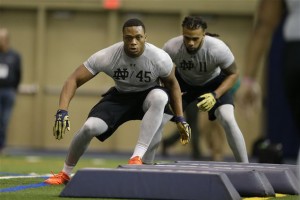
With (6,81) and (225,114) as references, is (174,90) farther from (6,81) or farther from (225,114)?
(6,81)

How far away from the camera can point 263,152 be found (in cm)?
1470

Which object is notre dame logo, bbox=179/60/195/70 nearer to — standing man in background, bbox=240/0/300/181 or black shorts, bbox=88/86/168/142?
black shorts, bbox=88/86/168/142

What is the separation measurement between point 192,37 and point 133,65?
973mm

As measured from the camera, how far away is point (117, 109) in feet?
30.4

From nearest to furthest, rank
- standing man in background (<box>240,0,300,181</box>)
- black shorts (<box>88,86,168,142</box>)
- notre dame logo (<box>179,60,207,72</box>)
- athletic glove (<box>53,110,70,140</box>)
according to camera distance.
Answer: standing man in background (<box>240,0,300,181</box>)
athletic glove (<box>53,110,70,140</box>)
black shorts (<box>88,86,168,142</box>)
notre dame logo (<box>179,60,207,72</box>)

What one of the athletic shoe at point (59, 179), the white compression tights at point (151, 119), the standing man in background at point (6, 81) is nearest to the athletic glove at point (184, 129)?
the white compression tights at point (151, 119)

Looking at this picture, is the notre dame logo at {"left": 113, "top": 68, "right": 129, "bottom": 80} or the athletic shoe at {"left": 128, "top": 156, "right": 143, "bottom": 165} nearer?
the athletic shoe at {"left": 128, "top": 156, "right": 143, "bottom": 165}

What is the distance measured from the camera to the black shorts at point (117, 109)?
917 cm

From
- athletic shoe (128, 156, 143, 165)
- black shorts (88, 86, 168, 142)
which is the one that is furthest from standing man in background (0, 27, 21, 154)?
athletic shoe (128, 156, 143, 165)

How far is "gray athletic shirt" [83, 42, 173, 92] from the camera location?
9148mm

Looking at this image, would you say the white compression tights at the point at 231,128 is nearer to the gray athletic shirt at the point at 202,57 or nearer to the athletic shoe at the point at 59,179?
the gray athletic shirt at the point at 202,57

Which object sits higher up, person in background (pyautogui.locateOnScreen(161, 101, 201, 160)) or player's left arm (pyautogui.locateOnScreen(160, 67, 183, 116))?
player's left arm (pyautogui.locateOnScreen(160, 67, 183, 116))

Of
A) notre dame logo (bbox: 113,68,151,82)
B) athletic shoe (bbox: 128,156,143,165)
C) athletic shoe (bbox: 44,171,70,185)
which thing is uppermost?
notre dame logo (bbox: 113,68,151,82)

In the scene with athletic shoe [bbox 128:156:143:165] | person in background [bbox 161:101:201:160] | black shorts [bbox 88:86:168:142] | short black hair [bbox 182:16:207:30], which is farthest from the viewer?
person in background [bbox 161:101:201:160]
